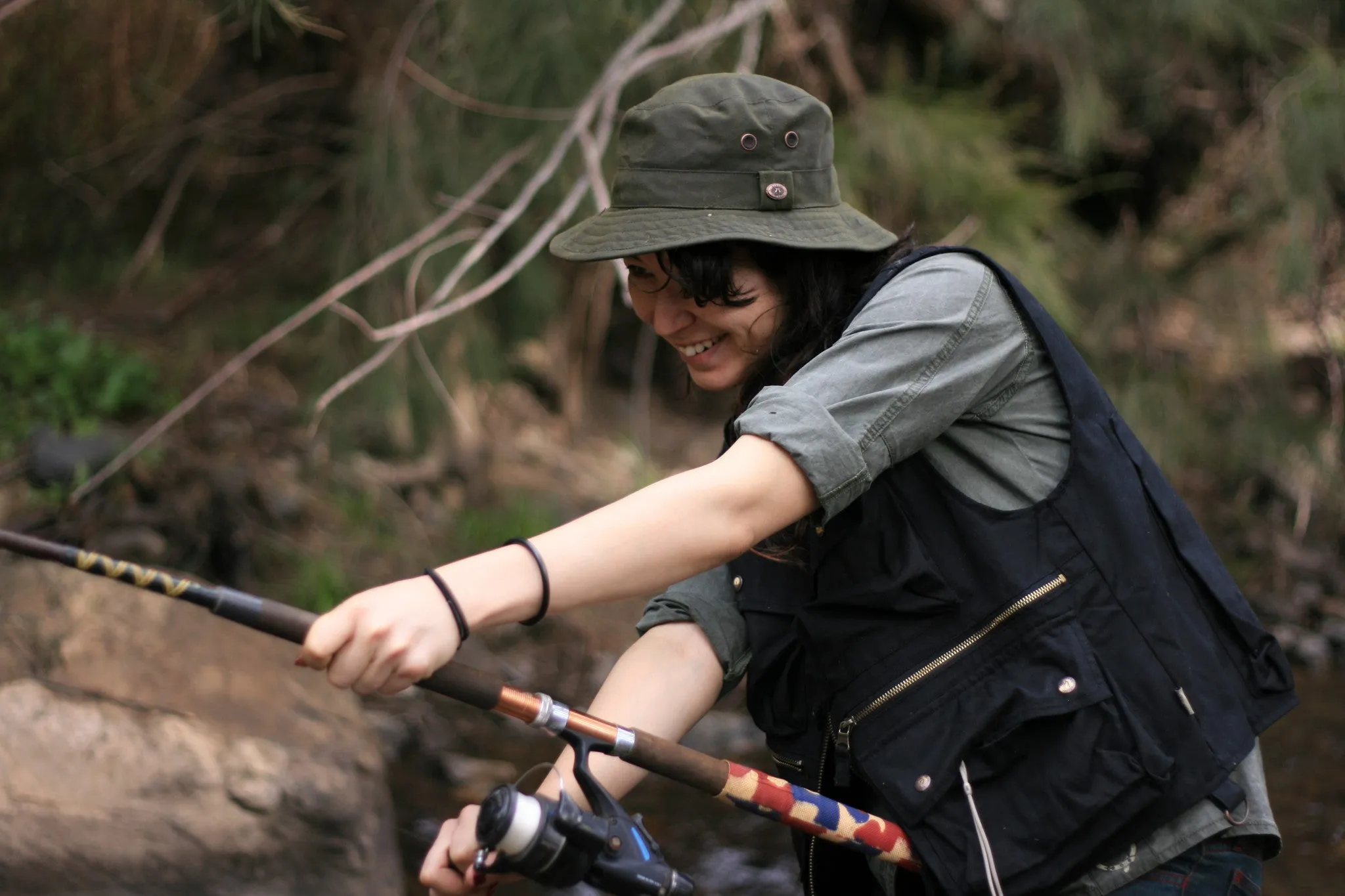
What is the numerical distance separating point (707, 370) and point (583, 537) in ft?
1.54

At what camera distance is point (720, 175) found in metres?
1.53

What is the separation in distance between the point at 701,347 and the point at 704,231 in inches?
8.0

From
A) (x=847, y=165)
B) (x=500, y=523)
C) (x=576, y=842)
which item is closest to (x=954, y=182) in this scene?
(x=847, y=165)

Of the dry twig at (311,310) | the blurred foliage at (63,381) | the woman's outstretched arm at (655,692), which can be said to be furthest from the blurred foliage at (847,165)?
the woman's outstretched arm at (655,692)

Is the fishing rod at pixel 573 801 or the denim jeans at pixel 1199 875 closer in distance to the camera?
the fishing rod at pixel 573 801

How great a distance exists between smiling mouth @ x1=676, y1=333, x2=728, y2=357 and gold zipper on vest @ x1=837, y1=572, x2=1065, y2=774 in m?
0.45

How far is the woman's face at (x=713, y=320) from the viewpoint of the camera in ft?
5.27

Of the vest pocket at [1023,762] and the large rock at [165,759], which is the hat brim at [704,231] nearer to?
the vest pocket at [1023,762]

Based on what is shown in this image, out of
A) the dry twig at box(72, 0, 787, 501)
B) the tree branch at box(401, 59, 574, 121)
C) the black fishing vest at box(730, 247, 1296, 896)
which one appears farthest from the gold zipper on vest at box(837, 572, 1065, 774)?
the tree branch at box(401, 59, 574, 121)

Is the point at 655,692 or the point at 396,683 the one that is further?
the point at 655,692

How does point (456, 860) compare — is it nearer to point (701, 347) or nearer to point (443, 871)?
point (443, 871)

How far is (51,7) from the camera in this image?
3.44m

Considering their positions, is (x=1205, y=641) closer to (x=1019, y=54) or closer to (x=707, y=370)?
(x=707, y=370)

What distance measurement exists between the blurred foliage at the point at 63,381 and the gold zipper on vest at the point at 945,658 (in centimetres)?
308
